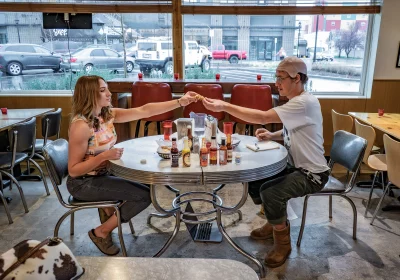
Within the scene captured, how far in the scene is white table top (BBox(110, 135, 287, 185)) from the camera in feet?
5.98

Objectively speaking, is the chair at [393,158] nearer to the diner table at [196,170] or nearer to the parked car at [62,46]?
the diner table at [196,170]

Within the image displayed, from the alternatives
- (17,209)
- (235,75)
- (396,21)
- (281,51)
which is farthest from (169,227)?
(396,21)

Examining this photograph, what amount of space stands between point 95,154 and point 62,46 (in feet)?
10.3

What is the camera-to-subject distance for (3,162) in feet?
9.78

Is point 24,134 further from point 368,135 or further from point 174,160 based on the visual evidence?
point 368,135

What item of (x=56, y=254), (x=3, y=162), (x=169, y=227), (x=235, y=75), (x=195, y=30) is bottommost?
(x=169, y=227)

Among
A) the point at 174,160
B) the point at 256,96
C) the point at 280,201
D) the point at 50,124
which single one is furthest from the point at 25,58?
the point at 280,201

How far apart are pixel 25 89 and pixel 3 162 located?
7.00 ft

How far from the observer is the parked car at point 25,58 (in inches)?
182

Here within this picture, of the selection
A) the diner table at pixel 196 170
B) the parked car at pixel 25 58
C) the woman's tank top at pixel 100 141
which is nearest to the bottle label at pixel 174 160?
the diner table at pixel 196 170

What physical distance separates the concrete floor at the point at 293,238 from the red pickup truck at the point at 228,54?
2.26 meters

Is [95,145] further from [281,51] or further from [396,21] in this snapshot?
[396,21]

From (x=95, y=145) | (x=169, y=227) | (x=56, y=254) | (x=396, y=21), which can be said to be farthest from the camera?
(x=396, y=21)

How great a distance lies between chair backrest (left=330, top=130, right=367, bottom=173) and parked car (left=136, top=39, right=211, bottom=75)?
2601 millimetres
